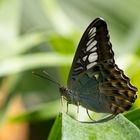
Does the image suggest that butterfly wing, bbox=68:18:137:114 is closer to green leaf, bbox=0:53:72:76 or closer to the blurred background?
the blurred background

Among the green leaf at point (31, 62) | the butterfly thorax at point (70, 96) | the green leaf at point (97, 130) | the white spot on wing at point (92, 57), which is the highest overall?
the green leaf at point (31, 62)

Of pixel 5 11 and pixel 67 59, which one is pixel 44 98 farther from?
pixel 67 59

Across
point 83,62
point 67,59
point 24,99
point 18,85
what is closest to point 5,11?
point 18,85

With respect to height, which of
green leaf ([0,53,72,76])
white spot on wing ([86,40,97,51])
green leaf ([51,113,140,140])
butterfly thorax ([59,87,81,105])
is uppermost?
green leaf ([0,53,72,76])

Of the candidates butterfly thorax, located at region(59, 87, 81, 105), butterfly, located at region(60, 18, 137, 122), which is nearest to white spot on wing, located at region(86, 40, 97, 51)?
butterfly, located at region(60, 18, 137, 122)

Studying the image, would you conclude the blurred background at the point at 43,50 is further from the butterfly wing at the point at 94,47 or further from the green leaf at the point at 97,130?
the green leaf at the point at 97,130

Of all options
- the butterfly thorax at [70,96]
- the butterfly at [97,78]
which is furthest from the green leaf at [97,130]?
the butterfly thorax at [70,96]

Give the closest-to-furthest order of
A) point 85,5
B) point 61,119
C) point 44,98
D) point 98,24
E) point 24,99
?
point 61,119 < point 98,24 < point 44,98 < point 24,99 < point 85,5
